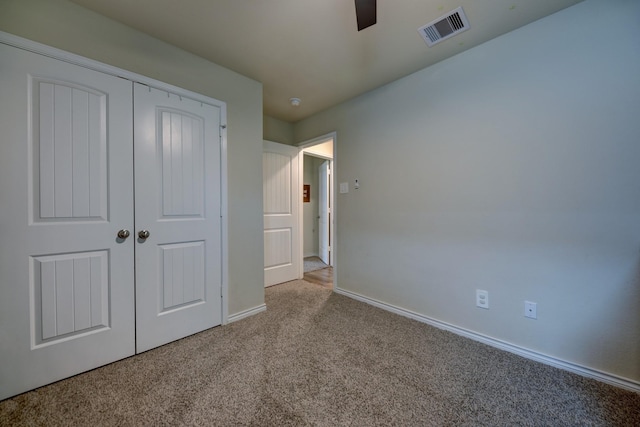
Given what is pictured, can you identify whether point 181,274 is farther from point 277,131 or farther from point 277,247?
point 277,131

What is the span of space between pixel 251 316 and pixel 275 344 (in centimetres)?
59

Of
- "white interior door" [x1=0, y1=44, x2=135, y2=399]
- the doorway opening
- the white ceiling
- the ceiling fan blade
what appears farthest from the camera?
the doorway opening

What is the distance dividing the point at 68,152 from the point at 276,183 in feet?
6.76

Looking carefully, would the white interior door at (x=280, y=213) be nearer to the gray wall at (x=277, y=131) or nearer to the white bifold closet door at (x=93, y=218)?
the gray wall at (x=277, y=131)

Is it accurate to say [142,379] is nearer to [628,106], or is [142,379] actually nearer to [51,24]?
[51,24]

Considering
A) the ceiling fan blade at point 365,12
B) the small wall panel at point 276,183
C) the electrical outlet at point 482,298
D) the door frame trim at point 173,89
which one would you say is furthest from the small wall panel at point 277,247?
the ceiling fan blade at point 365,12

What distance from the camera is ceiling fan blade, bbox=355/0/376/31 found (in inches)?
42.9

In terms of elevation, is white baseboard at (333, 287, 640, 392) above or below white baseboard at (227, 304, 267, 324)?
below

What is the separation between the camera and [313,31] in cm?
175

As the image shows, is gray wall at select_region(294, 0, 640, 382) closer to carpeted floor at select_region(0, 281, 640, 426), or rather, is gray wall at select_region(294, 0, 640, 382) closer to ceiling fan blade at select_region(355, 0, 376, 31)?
carpeted floor at select_region(0, 281, 640, 426)

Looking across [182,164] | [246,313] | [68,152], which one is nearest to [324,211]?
[246,313]

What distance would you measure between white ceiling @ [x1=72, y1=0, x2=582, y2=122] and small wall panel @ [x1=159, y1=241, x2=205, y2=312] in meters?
1.63

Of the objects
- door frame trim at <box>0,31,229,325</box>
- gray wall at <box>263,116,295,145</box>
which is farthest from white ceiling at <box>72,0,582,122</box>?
gray wall at <box>263,116,295,145</box>

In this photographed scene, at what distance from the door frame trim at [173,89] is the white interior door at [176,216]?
0.12 feet
